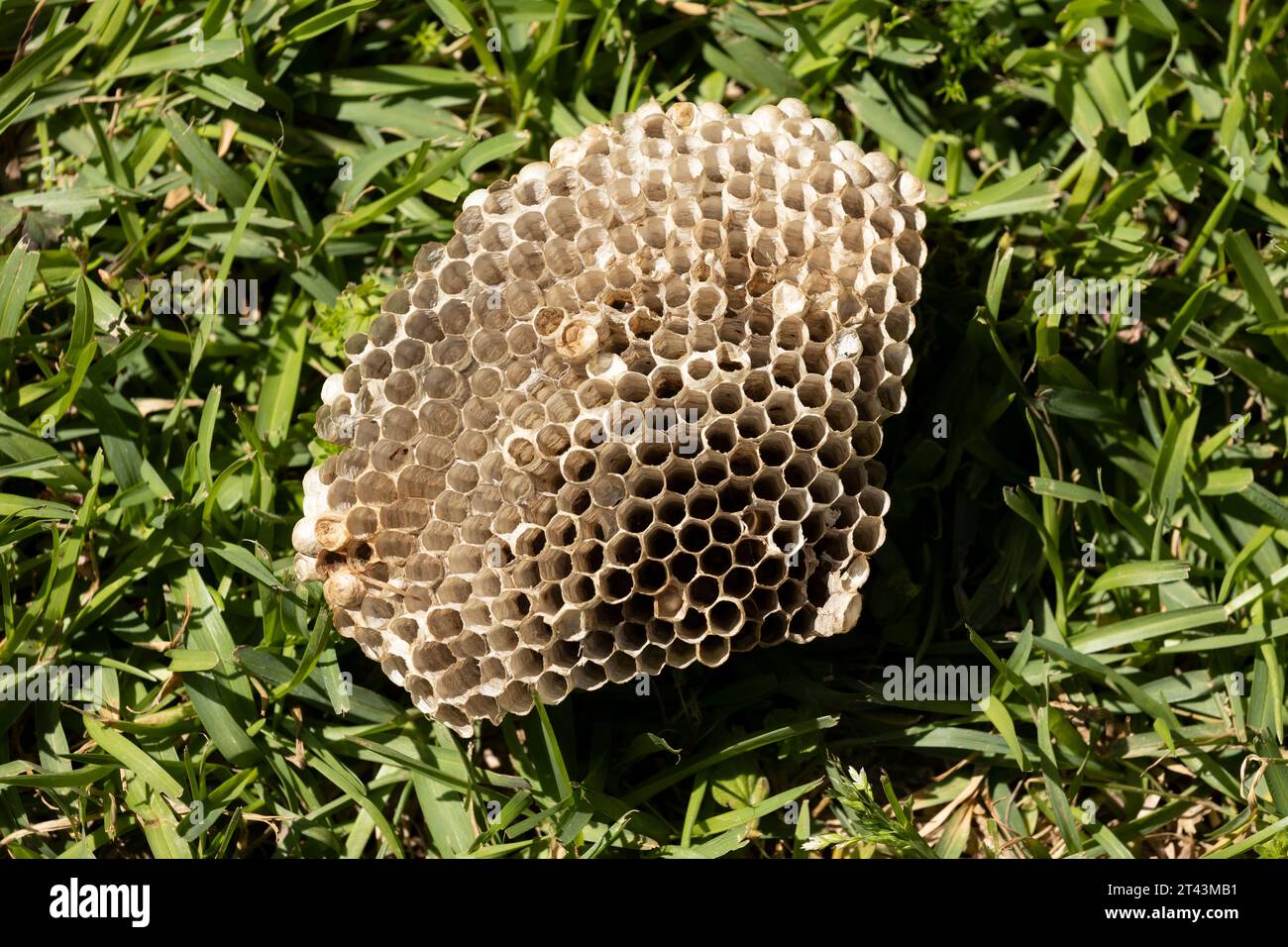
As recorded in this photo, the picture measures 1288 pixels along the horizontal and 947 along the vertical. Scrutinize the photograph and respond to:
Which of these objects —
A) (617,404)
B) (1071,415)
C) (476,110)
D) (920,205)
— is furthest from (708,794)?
(476,110)

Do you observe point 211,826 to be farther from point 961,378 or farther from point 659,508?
point 961,378

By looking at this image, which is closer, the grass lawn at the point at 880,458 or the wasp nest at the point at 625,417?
the wasp nest at the point at 625,417

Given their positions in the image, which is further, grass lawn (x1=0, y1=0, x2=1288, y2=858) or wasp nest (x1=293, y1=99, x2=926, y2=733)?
grass lawn (x1=0, y1=0, x2=1288, y2=858)

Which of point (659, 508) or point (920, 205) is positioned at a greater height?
point (920, 205)

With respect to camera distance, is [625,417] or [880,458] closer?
[625,417]
